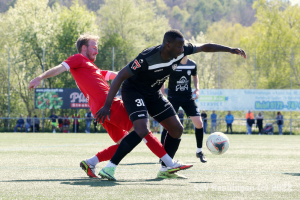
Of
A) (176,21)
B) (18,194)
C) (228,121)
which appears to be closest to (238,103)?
(228,121)

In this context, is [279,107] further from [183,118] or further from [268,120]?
[183,118]

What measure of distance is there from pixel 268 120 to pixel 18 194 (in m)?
24.5

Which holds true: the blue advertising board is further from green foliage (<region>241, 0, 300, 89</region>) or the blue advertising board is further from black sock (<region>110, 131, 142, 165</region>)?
black sock (<region>110, 131, 142, 165</region>)

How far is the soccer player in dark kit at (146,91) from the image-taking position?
470cm

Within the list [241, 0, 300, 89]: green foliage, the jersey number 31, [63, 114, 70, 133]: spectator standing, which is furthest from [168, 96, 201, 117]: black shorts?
[63, 114, 70, 133]: spectator standing

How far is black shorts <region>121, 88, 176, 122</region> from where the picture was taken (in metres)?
4.87

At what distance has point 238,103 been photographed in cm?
2512

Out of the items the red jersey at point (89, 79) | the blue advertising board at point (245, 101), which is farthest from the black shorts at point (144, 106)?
the blue advertising board at point (245, 101)

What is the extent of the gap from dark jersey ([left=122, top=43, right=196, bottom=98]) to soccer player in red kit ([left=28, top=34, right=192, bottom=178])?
0.39 m

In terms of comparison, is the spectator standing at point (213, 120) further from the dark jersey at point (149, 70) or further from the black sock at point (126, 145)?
the black sock at point (126, 145)

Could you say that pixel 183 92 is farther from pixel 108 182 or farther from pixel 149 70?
pixel 108 182

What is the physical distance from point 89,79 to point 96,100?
1.01ft

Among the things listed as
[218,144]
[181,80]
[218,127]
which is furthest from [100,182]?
[218,127]

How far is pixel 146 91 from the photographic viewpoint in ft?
16.5
